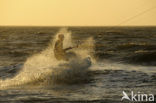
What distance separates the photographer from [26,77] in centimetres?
1470

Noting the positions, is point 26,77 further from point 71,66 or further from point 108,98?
point 108,98

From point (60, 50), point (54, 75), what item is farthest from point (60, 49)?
point (54, 75)

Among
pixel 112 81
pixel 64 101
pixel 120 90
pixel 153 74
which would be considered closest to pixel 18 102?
pixel 64 101

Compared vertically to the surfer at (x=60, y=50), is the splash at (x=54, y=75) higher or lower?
lower

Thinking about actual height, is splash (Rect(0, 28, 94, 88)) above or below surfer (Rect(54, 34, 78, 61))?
below

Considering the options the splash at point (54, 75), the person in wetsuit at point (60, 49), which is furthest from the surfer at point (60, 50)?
the splash at point (54, 75)

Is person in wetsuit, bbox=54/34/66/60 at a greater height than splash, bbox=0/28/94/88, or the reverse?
person in wetsuit, bbox=54/34/66/60

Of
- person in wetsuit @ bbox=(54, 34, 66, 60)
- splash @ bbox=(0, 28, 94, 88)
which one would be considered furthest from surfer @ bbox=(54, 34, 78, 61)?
splash @ bbox=(0, 28, 94, 88)

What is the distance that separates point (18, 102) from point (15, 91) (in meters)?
1.45

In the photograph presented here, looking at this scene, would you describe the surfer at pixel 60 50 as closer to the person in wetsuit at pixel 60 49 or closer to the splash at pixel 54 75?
the person in wetsuit at pixel 60 49

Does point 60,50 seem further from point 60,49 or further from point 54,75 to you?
point 54,75

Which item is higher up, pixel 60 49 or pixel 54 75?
pixel 60 49

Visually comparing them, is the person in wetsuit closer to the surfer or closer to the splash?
the surfer

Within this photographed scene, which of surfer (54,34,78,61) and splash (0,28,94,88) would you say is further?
surfer (54,34,78,61)
